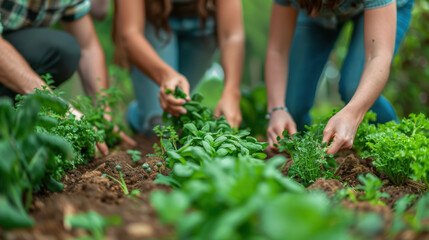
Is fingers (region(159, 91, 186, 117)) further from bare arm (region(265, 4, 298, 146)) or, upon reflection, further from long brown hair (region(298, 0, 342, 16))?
long brown hair (region(298, 0, 342, 16))

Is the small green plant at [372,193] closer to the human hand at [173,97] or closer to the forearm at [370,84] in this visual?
the forearm at [370,84]

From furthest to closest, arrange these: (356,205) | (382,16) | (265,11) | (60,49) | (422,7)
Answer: (265,11)
(422,7)
(60,49)
(382,16)
(356,205)

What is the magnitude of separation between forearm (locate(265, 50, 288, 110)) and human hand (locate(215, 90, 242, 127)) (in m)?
0.23

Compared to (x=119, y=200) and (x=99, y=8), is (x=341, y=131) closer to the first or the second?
(x=119, y=200)

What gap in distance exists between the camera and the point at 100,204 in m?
1.12

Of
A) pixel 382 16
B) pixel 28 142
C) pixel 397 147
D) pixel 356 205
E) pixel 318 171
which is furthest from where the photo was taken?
pixel 382 16

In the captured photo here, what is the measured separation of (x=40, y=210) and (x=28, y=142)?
22 cm

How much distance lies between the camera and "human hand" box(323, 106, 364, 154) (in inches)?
64.1

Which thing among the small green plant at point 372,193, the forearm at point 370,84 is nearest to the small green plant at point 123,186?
the small green plant at point 372,193

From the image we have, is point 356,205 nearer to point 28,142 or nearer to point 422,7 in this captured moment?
point 28,142

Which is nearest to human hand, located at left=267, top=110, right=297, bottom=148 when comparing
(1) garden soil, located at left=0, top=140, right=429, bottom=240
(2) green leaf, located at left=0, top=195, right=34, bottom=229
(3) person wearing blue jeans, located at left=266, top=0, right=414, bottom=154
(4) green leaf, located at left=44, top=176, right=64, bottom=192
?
(3) person wearing blue jeans, located at left=266, top=0, right=414, bottom=154

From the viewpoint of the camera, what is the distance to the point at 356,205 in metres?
1.17

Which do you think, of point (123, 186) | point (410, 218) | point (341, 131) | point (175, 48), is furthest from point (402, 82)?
point (123, 186)

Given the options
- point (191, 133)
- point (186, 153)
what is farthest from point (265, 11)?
point (186, 153)
